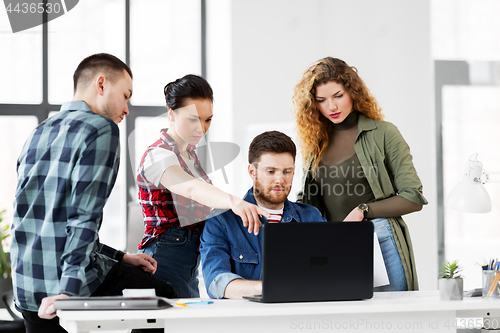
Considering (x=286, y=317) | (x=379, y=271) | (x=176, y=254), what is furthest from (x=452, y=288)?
(x=176, y=254)

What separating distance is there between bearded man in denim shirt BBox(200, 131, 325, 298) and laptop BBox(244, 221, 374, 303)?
0.18 metres

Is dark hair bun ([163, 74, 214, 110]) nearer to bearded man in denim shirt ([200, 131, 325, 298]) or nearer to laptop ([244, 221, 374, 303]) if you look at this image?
bearded man in denim shirt ([200, 131, 325, 298])

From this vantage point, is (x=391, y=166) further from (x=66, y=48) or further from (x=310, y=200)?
(x=66, y=48)

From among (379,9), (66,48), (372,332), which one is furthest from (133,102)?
(372,332)

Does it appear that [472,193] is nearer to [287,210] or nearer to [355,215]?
[355,215]

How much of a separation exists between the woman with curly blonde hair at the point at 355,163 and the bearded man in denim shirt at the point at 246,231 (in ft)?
0.93

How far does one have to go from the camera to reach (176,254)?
1.87 metres

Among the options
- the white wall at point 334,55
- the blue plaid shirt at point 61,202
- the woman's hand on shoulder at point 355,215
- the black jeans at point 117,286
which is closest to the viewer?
the blue plaid shirt at point 61,202

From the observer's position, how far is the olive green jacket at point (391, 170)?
2.17 metres

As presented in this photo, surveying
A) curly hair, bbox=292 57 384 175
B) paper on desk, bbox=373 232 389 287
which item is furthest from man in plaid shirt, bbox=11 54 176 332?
curly hair, bbox=292 57 384 175

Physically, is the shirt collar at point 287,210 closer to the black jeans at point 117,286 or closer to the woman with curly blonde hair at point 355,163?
the woman with curly blonde hair at point 355,163

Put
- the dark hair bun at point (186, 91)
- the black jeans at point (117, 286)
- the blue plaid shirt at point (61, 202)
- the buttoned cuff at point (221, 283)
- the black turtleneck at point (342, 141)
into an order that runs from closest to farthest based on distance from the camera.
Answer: the blue plaid shirt at point (61, 202) < the black jeans at point (117, 286) < the buttoned cuff at point (221, 283) < the dark hair bun at point (186, 91) < the black turtleneck at point (342, 141)

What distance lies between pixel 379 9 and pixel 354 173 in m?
2.45

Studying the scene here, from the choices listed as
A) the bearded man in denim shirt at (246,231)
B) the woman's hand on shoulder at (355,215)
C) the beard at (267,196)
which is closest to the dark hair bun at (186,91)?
the bearded man in denim shirt at (246,231)
